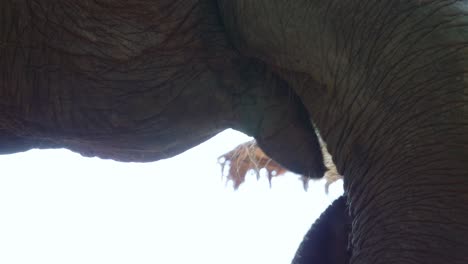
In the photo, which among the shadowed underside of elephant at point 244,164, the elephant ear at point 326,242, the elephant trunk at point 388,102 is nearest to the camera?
the elephant trunk at point 388,102

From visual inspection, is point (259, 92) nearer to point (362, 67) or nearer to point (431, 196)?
point (362, 67)

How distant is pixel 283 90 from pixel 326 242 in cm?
36

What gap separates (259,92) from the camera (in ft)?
6.82

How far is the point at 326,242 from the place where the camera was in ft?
6.35

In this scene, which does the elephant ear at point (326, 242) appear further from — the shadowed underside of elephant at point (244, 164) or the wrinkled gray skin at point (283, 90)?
the shadowed underside of elephant at point (244, 164)

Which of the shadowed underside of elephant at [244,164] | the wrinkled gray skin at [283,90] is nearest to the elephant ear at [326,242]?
the wrinkled gray skin at [283,90]

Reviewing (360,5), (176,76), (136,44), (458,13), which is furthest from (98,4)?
(458,13)

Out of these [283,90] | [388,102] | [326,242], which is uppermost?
Result: [283,90]

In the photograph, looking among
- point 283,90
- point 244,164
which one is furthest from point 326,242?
point 244,164

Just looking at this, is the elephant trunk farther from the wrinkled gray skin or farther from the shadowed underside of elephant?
the shadowed underside of elephant

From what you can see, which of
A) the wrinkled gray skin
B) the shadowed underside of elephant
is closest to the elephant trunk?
the wrinkled gray skin

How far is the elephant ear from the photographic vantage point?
6.30ft

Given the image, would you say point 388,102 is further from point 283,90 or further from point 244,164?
point 244,164

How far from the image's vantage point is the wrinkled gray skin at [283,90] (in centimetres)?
158
